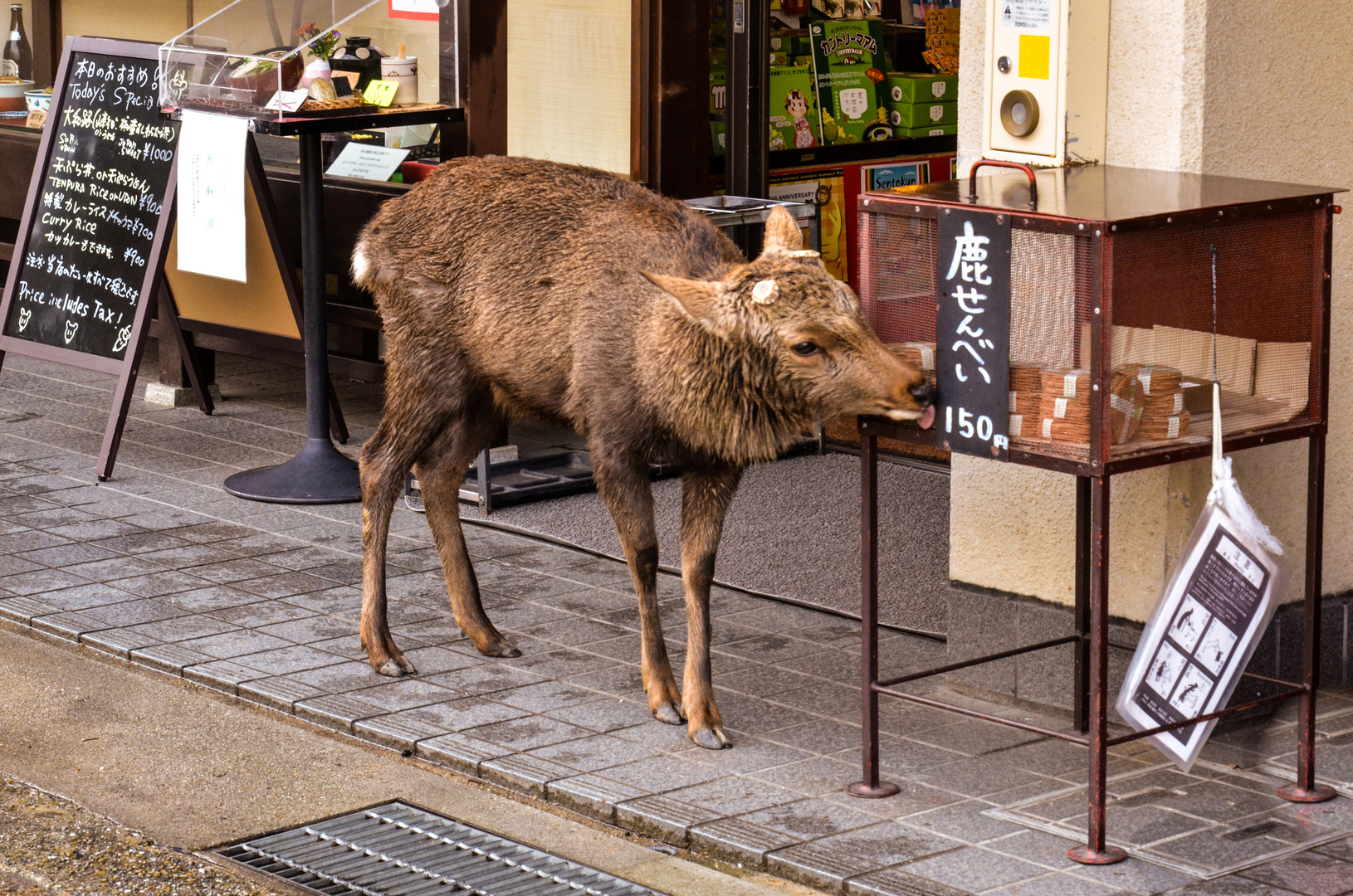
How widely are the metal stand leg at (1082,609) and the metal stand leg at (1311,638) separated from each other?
0.55 metres

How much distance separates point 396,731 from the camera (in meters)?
5.25

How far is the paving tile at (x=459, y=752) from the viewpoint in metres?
5.03

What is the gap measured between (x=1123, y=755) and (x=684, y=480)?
1433 millimetres

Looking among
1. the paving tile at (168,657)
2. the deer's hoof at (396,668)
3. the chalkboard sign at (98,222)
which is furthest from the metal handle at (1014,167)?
the chalkboard sign at (98,222)

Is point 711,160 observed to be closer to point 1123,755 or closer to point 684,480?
point 684,480

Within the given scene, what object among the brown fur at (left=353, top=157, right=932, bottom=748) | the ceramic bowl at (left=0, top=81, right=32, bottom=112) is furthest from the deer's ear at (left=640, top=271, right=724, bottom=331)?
the ceramic bowl at (left=0, top=81, right=32, bottom=112)

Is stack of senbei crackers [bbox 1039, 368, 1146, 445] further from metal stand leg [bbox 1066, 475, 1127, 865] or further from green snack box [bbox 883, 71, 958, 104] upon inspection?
green snack box [bbox 883, 71, 958, 104]

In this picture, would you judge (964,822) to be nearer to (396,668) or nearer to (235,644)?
(396,668)

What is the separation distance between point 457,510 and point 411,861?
1.70 meters

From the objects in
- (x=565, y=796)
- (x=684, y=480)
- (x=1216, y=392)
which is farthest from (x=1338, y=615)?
(x=565, y=796)

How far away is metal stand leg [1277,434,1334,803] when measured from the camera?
459 cm

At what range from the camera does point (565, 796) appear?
15.8 feet

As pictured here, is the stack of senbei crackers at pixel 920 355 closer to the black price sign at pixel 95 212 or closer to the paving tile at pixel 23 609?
the paving tile at pixel 23 609

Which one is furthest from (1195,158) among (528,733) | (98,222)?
(98,222)
